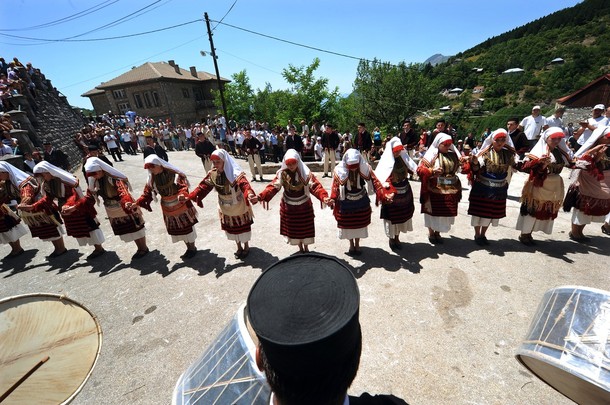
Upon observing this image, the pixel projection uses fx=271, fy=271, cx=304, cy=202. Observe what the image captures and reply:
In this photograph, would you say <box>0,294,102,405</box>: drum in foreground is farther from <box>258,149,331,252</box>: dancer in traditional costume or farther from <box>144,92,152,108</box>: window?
<box>144,92,152,108</box>: window

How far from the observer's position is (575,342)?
1.23 metres

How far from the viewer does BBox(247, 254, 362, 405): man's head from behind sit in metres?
0.86

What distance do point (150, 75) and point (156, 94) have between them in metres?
2.41

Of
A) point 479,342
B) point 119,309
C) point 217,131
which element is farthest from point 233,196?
point 217,131

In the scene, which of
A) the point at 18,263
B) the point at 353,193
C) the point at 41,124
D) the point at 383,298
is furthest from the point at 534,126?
the point at 41,124

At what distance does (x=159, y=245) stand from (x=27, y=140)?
9.42 metres

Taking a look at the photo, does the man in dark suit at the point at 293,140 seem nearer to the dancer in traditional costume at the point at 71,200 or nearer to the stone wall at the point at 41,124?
the dancer in traditional costume at the point at 71,200

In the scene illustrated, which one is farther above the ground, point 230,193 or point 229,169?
point 229,169

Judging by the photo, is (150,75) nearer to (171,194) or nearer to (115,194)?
(115,194)

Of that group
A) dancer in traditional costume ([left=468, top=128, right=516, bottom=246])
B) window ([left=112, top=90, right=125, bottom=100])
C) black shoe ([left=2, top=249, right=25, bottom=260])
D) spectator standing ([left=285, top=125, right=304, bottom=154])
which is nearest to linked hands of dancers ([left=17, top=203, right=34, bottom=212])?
black shoe ([left=2, top=249, right=25, bottom=260])

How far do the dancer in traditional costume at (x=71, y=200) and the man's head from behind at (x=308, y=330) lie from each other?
5.67 m

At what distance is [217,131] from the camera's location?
17.7 m

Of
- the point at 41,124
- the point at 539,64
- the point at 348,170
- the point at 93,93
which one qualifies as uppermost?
the point at 539,64

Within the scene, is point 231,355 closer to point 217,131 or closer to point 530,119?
point 530,119
